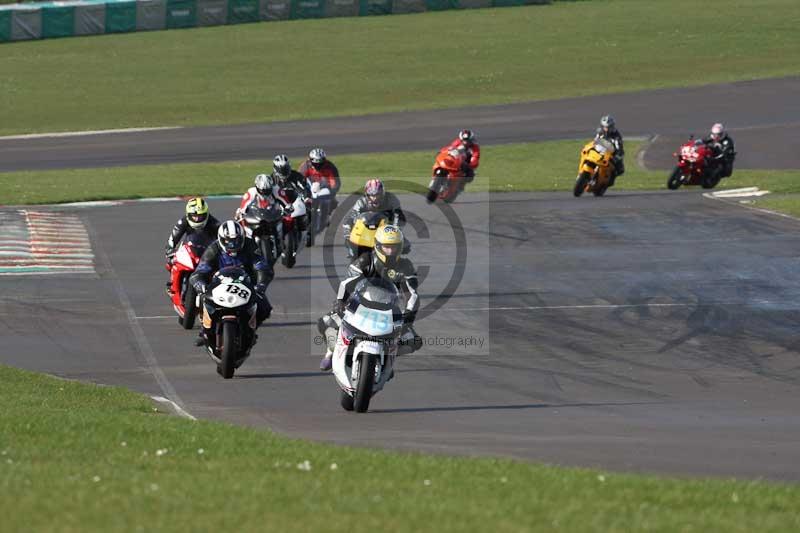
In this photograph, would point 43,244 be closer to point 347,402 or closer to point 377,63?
point 347,402

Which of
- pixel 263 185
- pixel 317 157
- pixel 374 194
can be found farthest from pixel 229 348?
pixel 317 157

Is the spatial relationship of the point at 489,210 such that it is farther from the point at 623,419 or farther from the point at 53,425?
the point at 53,425

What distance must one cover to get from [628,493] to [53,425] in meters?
5.24

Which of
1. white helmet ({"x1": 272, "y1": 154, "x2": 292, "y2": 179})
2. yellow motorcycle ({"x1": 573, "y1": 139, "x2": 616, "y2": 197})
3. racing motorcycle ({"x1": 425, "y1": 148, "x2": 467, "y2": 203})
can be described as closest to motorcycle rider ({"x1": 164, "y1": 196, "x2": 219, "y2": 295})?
white helmet ({"x1": 272, "y1": 154, "x2": 292, "y2": 179})

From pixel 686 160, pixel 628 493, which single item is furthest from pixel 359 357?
pixel 686 160

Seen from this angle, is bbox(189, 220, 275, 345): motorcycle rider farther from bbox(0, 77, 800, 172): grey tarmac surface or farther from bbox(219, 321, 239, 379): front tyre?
bbox(0, 77, 800, 172): grey tarmac surface

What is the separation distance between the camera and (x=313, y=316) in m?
21.3

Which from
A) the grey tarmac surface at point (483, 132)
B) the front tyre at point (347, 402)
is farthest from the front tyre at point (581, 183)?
Result: the front tyre at point (347, 402)

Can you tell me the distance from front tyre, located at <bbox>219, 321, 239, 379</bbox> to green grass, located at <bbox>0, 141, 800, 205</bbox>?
19270mm

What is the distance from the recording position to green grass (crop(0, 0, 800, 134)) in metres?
57.8

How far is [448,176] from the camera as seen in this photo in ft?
115

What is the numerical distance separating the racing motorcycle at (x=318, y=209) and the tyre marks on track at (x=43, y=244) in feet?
14.3

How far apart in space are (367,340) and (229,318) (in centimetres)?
→ 274

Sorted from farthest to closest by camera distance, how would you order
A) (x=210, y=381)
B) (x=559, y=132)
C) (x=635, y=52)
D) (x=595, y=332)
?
(x=635, y=52)
(x=559, y=132)
(x=595, y=332)
(x=210, y=381)
